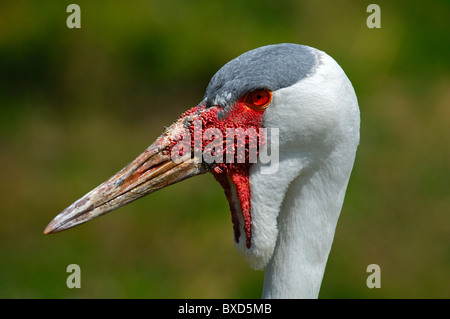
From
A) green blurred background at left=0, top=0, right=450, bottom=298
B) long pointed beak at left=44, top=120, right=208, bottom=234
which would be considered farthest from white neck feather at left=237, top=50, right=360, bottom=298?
green blurred background at left=0, top=0, right=450, bottom=298

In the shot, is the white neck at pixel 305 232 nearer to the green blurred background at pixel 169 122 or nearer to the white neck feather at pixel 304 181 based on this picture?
the white neck feather at pixel 304 181

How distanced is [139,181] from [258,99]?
2.60ft

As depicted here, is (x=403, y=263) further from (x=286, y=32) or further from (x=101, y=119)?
(x=101, y=119)

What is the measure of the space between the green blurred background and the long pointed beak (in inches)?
130

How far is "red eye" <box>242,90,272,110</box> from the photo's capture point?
131 inches

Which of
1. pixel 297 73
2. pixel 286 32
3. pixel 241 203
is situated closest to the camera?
pixel 297 73

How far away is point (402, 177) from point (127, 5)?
4.31 metres

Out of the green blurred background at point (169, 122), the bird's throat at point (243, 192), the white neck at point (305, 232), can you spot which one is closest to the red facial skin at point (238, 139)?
the bird's throat at point (243, 192)

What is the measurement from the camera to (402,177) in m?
7.81

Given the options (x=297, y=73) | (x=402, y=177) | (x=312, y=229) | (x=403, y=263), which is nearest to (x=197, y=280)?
(x=403, y=263)

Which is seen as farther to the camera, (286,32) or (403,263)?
(286,32)

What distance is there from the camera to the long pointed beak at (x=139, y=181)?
350cm

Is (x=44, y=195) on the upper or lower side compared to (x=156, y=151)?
upper

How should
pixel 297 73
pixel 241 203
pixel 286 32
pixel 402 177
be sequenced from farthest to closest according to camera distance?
1. pixel 286 32
2. pixel 402 177
3. pixel 241 203
4. pixel 297 73
